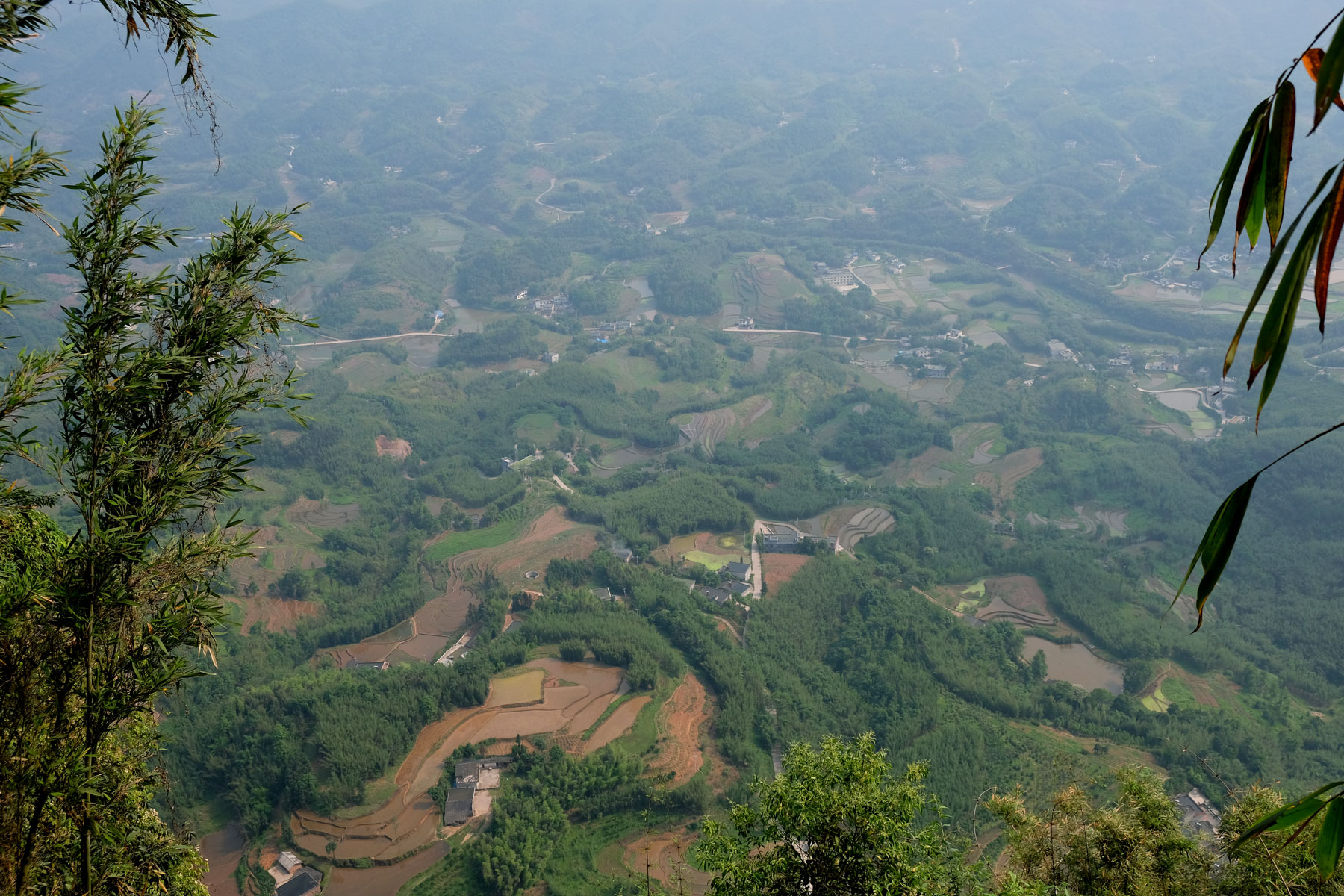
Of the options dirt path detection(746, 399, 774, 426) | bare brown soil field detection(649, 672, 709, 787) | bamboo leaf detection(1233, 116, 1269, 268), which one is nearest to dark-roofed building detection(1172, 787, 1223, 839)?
bare brown soil field detection(649, 672, 709, 787)

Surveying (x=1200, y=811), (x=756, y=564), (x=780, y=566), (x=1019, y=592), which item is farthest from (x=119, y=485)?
(x=1019, y=592)

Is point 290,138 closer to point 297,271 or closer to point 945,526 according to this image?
point 297,271

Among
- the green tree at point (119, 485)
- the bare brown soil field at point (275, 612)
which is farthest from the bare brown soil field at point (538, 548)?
the green tree at point (119, 485)

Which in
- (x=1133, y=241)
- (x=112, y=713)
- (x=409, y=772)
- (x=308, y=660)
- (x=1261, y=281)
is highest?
(x=1261, y=281)

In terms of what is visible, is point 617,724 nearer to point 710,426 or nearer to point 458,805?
point 458,805

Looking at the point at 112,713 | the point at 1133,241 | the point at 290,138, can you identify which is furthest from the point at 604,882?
the point at 290,138

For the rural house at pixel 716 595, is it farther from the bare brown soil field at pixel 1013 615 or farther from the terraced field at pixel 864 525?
the bare brown soil field at pixel 1013 615

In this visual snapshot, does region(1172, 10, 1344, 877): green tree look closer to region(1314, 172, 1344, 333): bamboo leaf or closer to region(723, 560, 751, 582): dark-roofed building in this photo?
region(1314, 172, 1344, 333): bamboo leaf
